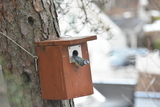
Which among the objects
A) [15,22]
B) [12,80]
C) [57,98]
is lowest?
[57,98]

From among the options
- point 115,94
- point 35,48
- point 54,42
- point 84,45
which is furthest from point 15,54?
point 115,94

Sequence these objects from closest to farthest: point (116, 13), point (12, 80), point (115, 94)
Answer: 1. point (12, 80)
2. point (115, 94)
3. point (116, 13)

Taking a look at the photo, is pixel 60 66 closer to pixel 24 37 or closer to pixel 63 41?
pixel 63 41

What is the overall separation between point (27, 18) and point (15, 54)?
9.1 inches

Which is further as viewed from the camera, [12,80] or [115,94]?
[115,94]

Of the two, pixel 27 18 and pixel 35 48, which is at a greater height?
pixel 27 18

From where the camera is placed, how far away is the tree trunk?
2.14 m

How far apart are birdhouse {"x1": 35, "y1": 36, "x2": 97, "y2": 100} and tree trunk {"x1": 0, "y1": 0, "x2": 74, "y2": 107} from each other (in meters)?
0.06

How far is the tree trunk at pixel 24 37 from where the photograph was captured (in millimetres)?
2145

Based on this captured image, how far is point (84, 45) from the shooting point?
90.6 inches

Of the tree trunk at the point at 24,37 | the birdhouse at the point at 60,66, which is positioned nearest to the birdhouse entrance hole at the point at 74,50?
the birdhouse at the point at 60,66

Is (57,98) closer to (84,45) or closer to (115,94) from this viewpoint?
(84,45)

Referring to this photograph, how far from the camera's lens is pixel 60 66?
7.03 ft

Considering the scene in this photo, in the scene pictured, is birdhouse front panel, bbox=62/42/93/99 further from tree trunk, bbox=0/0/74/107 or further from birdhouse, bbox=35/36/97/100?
tree trunk, bbox=0/0/74/107
